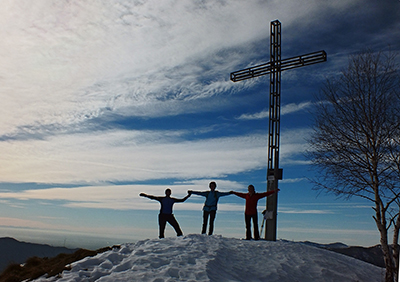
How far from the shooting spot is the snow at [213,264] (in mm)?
8000

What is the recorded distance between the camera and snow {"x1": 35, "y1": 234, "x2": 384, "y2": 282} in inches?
315

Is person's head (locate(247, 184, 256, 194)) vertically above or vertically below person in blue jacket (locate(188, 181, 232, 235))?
above

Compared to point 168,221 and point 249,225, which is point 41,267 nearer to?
Answer: point 168,221

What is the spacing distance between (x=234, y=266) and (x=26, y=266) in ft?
23.1

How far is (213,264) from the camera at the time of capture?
852 centimetres

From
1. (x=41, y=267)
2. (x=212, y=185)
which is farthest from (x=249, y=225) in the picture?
(x=41, y=267)

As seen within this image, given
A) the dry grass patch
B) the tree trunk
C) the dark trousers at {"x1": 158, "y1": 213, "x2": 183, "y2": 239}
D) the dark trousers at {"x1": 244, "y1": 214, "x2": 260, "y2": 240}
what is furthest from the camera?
the dark trousers at {"x1": 158, "y1": 213, "x2": 183, "y2": 239}

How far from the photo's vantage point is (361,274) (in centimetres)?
1002

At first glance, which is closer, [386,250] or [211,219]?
[386,250]

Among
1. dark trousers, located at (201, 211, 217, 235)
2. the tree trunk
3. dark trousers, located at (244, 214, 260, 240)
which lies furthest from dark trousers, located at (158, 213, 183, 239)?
the tree trunk

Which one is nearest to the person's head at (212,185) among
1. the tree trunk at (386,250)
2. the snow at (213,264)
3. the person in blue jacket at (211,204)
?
the person in blue jacket at (211,204)

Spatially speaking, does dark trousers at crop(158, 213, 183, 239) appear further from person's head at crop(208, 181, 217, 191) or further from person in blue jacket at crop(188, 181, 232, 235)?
person's head at crop(208, 181, 217, 191)

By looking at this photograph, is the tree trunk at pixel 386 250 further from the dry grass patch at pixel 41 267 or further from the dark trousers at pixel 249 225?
the dry grass patch at pixel 41 267

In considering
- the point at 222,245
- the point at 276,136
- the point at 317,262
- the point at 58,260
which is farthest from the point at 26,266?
the point at 276,136
